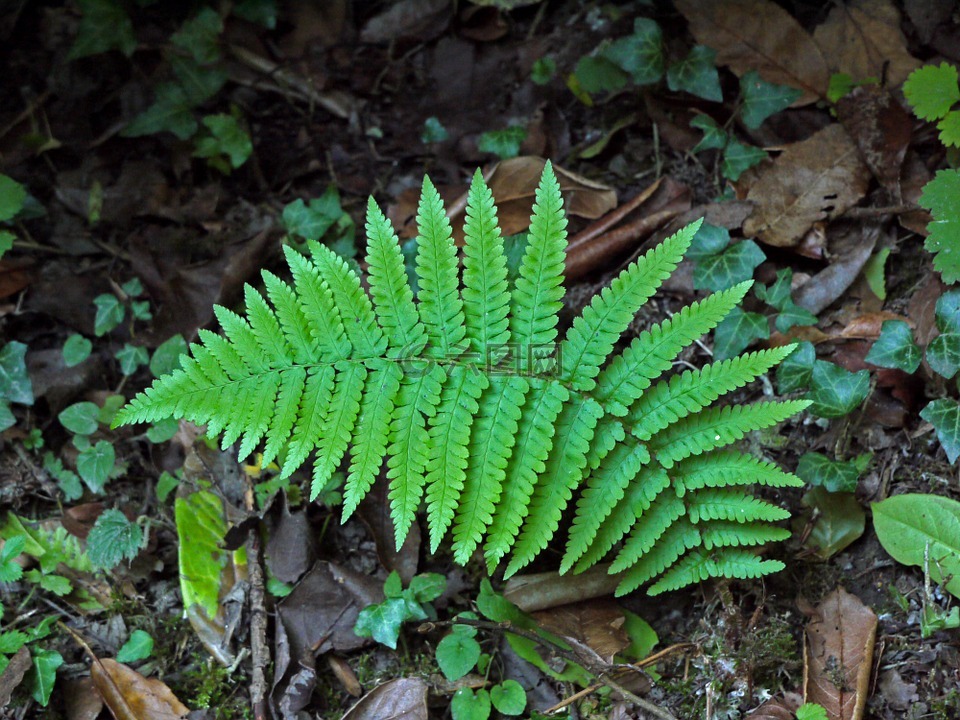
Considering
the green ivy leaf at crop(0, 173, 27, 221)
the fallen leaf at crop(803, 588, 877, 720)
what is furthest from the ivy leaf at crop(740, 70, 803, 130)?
the green ivy leaf at crop(0, 173, 27, 221)

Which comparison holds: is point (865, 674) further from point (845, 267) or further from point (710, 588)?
point (845, 267)

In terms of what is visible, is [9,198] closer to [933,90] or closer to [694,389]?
[694,389]

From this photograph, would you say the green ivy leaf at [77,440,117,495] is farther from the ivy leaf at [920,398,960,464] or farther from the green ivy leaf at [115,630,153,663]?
the ivy leaf at [920,398,960,464]

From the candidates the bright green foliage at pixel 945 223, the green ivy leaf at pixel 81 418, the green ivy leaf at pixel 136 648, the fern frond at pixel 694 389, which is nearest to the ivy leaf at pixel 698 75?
the bright green foliage at pixel 945 223

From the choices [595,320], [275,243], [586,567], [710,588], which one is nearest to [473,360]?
[595,320]

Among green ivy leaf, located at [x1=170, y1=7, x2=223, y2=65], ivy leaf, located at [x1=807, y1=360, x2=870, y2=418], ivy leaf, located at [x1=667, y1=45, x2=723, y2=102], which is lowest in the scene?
ivy leaf, located at [x1=807, y1=360, x2=870, y2=418]

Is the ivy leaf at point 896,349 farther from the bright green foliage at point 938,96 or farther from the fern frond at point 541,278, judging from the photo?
the fern frond at point 541,278
